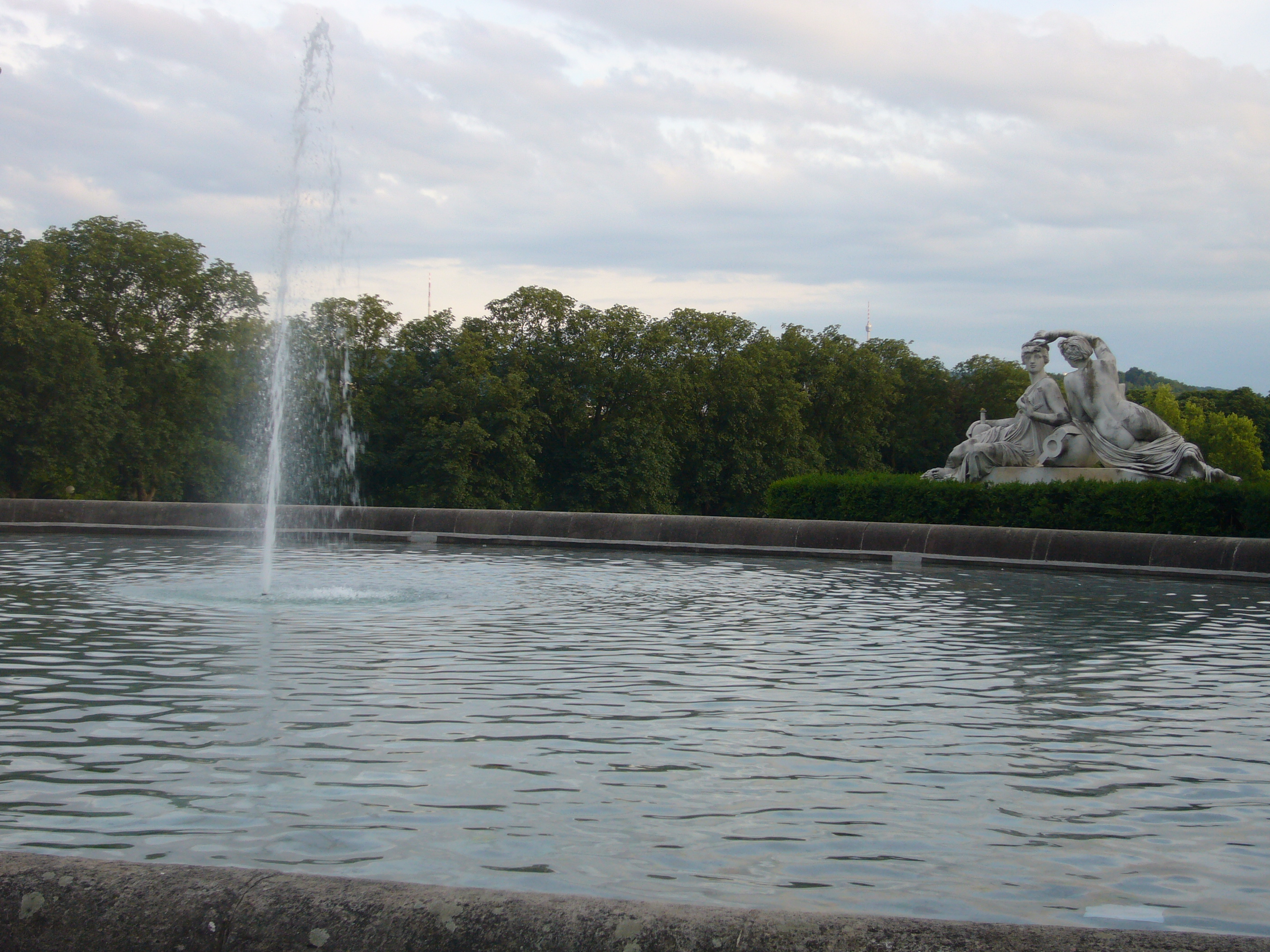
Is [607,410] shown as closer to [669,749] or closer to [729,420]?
[729,420]

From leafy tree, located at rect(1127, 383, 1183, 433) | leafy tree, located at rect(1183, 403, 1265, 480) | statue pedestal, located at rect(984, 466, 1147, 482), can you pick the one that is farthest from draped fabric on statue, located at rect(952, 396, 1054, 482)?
leafy tree, located at rect(1127, 383, 1183, 433)

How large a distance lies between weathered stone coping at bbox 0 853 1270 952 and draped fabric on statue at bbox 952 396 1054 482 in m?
18.7

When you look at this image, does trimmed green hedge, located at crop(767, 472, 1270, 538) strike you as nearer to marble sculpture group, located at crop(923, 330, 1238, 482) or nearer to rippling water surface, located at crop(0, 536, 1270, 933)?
marble sculpture group, located at crop(923, 330, 1238, 482)

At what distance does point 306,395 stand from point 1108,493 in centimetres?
3409

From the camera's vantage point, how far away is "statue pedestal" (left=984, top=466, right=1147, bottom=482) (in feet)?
63.5

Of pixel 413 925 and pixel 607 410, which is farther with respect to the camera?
pixel 607 410

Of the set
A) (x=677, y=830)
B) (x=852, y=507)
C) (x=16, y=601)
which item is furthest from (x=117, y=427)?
(x=677, y=830)

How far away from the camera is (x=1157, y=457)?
1948cm

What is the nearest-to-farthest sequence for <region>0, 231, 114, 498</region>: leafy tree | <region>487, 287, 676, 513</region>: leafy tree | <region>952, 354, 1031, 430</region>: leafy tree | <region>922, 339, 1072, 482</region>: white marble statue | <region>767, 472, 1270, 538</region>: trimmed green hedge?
<region>767, 472, 1270, 538</region>: trimmed green hedge
<region>922, 339, 1072, 482</region>: white marble statue
<region>0, 231, 114, 498</region>: leafy tree
<region>487, 287, 676, 513</region>: leafy tree
<region>952, 354, 1031, 430</region>: leafy tree

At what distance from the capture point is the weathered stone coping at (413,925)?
2.56 m

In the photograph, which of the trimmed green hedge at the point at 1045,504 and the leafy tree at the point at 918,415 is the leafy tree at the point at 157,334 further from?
the leafy tree at the point at 918,415

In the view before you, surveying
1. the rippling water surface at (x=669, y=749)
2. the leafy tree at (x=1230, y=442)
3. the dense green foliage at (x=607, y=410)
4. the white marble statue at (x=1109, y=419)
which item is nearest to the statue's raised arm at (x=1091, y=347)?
the white marble statue at (x=1109, y=419)

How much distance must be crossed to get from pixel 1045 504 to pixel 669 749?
14736 millimetres

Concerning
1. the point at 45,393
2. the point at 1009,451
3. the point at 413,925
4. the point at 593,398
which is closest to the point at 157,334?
the point at 45,393
